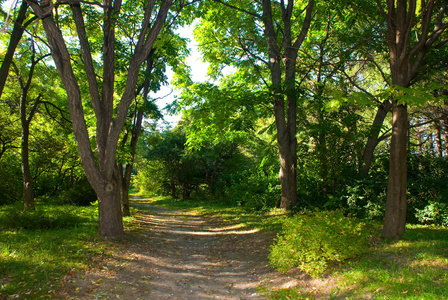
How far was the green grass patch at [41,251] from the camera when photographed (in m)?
4.25

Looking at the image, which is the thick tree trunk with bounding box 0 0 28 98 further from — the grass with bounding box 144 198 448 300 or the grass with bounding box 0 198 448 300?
the grass with bounding box 144 198 448 300

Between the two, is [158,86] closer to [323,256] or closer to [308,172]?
[308,172]

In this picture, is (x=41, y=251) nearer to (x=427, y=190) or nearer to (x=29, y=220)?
(x=29, y=220)

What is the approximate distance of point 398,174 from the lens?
610 cm

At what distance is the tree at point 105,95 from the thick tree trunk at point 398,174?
6131 mm

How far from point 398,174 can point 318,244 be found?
7.89ft

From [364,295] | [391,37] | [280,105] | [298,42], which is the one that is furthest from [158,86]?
[364,295]

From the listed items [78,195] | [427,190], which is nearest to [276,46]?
[427,190]

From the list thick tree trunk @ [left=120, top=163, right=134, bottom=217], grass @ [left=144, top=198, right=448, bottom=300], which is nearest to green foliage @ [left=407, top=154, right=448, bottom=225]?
grass @ [left=144, top=198, right=448, bottom=300]

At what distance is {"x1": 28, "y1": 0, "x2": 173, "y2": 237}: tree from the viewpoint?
691cm

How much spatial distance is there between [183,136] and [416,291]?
21.9 meters

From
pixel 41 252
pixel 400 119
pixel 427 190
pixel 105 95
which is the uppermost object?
pixel 105 95

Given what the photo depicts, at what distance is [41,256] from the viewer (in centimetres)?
531

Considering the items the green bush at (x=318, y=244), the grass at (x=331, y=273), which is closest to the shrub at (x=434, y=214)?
the grass at (x=331, y=273)
